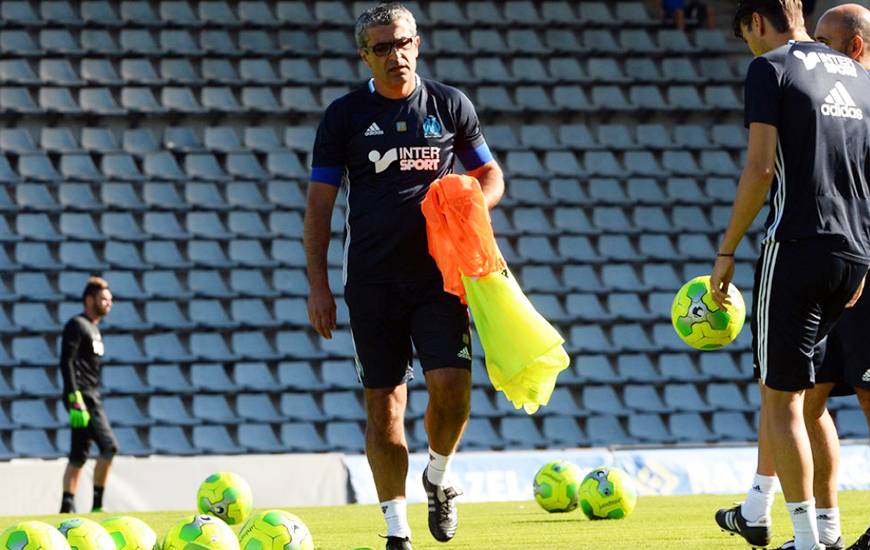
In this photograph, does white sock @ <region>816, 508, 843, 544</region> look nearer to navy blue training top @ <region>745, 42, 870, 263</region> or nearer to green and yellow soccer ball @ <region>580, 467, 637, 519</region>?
navy blue training top @ <region>745, 42, 870, 263</region>

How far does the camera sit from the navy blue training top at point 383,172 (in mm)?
6078

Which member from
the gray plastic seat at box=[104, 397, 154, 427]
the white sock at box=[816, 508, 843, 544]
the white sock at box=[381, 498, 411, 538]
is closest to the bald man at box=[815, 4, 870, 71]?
the white sock at box=[816, 508, 843, 544]

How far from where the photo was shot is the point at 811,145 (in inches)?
199

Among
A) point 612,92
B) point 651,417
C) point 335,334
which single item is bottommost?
point 651,417

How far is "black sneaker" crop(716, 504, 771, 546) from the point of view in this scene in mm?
5832

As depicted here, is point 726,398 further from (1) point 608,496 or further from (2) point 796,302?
(2) point 796,302

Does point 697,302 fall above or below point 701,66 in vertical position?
below

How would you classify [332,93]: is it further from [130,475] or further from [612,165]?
[130,475]

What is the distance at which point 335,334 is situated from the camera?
16281 millimetres

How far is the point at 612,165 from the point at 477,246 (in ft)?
40.7

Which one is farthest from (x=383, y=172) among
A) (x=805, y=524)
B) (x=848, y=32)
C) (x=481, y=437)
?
(x=481, y=437)

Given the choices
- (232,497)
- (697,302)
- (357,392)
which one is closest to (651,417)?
(357,392)

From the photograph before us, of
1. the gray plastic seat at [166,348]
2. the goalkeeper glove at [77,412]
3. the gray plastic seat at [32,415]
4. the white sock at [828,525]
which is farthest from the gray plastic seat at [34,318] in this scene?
the white sock at [828,525]

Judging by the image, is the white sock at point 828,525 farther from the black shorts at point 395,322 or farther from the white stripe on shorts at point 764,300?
the black shorts at point 395,322
